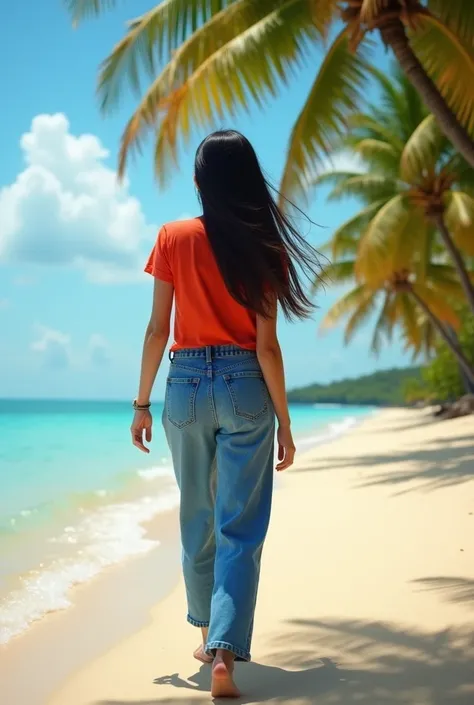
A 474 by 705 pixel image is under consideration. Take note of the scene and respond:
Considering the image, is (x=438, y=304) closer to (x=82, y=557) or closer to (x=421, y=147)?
(x=421, y=147)

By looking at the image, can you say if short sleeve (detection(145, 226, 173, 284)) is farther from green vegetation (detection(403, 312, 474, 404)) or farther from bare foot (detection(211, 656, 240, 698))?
green vegetation (detection(403, 312, 474, 404))

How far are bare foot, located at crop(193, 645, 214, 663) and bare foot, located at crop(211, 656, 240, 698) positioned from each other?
0.49 metres

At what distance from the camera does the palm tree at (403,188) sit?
15414 millimetres

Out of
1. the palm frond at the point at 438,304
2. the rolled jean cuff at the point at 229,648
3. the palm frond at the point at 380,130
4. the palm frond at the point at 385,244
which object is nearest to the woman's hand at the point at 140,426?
the rolled jean cuff at the point at 229,648

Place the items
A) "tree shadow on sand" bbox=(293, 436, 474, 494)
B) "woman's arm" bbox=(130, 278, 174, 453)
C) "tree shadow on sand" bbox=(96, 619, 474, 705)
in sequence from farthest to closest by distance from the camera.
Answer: "tree shadow on sand" bbox=(293, 436, 474, 494) → "woman's arm" bbox=(130, 278, 174, 453) → "tree shadow on sand" bbox=(96, 619, 474, 705)

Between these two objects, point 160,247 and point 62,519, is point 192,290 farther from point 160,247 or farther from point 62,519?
point 62,519

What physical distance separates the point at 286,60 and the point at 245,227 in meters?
6.61

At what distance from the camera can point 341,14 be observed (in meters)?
8.43

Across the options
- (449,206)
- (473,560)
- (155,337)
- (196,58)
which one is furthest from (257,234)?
(449,206)

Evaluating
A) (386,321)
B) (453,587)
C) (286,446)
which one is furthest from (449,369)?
(286,446)

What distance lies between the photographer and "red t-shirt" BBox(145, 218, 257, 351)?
2.75 meters

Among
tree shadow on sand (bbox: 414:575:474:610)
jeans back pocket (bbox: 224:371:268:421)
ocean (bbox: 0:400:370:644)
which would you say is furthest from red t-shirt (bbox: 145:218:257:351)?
ocean (bbox: 0:400:370:644)

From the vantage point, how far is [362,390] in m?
113

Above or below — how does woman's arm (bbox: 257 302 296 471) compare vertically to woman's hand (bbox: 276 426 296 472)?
above
